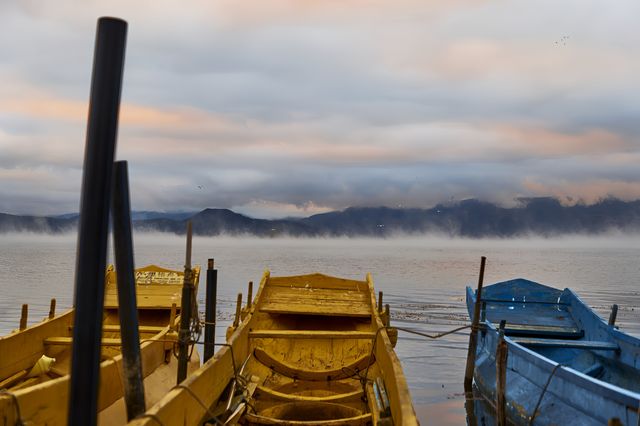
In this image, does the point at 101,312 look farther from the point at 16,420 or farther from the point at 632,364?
the point at 632,364

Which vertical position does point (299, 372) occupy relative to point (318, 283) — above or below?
below

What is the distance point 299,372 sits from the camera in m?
12.3

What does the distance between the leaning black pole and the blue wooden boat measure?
6557mm

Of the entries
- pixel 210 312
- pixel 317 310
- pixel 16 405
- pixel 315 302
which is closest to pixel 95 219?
pixel 16 405

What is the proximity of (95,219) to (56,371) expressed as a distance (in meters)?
8.51


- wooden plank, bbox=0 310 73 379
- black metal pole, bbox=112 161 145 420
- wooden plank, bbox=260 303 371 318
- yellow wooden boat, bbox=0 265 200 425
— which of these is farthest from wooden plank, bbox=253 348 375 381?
black metal pole, bbox=112 161 145 420

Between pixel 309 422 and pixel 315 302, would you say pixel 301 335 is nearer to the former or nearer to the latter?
pixel 309 422

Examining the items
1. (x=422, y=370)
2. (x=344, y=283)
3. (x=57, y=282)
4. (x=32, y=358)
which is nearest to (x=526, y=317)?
(x=422, y=370)

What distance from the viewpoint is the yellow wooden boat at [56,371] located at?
749cm

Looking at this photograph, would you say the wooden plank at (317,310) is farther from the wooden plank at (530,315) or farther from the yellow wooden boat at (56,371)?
the wooden plank at (530,315)

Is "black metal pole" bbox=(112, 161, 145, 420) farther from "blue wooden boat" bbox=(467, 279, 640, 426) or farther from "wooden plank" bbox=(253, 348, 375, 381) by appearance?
"blue wooden boat" bbox=(467, 279, 640, 426)

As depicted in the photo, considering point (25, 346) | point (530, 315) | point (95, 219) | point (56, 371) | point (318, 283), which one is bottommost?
point (56, 371)

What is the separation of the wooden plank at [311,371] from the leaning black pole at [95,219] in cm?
752

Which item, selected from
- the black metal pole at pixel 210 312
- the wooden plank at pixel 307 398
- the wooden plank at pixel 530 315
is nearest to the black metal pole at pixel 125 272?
the wooden plank at pixel 307 398
